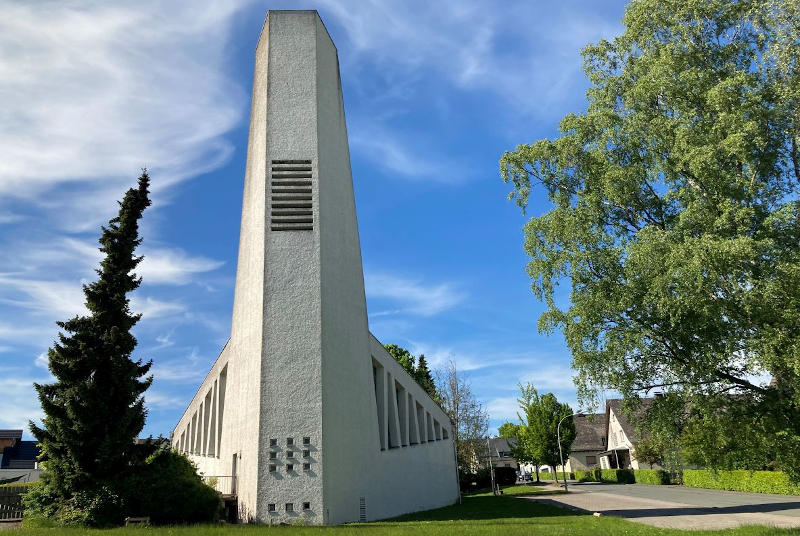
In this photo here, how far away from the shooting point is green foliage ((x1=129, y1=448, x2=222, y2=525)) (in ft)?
A: 55.5

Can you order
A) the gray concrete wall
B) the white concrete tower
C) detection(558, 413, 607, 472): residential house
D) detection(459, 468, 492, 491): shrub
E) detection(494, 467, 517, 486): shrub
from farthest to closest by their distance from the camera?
detection(558, 413, 607, 472): residential house < detection(494, 467, 517, 486): shrub < detection(459, 468, 492, 491): shrub < the white concrete tower < the gray concrete wall

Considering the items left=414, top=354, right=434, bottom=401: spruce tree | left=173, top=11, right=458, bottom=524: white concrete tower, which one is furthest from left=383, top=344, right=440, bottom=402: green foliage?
left=173, top=11, right=458, bottom=524: white concrete tower

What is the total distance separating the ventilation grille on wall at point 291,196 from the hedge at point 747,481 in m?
23.6

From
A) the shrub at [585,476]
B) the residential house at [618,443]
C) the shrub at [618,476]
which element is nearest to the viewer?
the shrub at [618,476]

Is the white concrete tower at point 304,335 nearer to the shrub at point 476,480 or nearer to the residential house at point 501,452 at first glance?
the shrub at point 476,480

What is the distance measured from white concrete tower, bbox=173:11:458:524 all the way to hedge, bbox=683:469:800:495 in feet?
61.1

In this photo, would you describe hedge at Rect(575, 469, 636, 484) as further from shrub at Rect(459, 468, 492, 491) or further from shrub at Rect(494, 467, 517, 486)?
shrub at Rect(459, 468, 492, 491)

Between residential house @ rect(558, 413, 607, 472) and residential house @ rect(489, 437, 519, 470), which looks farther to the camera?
residential house @ rect(489, 437, 519, 470)

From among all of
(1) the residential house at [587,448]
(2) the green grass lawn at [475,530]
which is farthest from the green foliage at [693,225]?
(1) the residential house at [587,448]

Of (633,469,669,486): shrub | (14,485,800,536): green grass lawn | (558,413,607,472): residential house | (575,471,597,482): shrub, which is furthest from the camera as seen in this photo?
(558,413,607,472): residential house

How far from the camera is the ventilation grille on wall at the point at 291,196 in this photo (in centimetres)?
2183

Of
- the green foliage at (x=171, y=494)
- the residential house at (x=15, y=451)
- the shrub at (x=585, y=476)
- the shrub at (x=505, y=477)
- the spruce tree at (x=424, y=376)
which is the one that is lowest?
the shrub at (x=585, y=476)

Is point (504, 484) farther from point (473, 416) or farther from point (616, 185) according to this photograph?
point (616, 185)

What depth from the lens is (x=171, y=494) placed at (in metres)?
17.3
